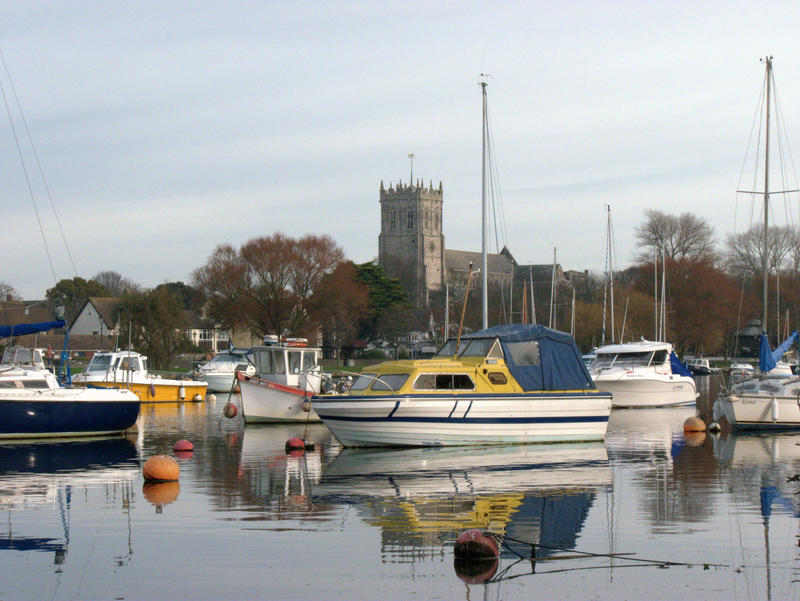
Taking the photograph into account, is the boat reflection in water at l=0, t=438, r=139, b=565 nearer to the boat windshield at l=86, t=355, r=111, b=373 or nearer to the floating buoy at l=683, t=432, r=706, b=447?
the floating buoy at l=683, t=432, r=706, b=447

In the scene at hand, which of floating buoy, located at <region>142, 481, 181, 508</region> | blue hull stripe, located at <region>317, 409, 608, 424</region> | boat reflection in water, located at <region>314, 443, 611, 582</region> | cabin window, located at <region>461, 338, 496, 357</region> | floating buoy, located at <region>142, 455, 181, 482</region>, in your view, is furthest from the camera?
cabin window, located at <region>461, 338, 496, 357</region>

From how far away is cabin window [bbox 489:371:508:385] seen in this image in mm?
25058

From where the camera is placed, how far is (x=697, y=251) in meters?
101

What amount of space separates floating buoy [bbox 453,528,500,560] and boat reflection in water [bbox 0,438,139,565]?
4.27m

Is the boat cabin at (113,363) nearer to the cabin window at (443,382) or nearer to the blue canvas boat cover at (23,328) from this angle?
the blue canvas boat cover at (23,328)

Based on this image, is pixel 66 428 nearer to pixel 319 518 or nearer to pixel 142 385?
pixel 319 518

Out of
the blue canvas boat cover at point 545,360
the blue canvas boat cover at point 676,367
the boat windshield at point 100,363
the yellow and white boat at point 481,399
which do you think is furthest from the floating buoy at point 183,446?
the blue canvas boat cover at point 676,367

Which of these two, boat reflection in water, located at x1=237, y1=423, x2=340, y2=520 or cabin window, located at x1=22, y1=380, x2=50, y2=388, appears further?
cabin window, located at x1=22, y1=380, x2=50, y2=388

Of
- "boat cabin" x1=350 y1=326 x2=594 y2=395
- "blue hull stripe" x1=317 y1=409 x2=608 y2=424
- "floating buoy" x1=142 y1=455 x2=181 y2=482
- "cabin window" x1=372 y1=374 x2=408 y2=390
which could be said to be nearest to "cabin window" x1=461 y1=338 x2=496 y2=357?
"boat cabin" x1=350 y1=326 x2=594 y2=395

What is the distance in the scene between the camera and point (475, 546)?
12.3 metres

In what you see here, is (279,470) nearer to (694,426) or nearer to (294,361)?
(294,361)

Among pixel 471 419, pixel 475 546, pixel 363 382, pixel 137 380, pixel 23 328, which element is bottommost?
pixel 475 546

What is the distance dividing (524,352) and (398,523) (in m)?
11.1

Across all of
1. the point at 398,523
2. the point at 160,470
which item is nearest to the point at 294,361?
the point at 160,470
